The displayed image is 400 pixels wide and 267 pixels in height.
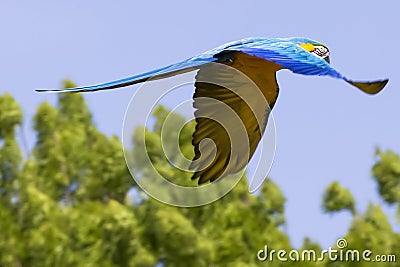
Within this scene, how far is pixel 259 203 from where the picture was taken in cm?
1391

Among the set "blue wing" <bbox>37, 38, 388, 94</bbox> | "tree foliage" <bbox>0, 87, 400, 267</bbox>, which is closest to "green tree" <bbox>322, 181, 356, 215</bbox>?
"tree foliage" <bbox>0, 87, 400, 267</bbox>

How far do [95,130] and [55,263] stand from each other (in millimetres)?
3979

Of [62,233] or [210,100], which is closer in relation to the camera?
[210,100]

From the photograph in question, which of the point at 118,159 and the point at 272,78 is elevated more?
the point at 272,78

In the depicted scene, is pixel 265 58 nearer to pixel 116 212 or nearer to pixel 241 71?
pixel 241 71

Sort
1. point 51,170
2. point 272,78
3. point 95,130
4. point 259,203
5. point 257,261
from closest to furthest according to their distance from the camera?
point 272,78 → point 257,261 → point 259,203 → point 51,170 → point 95,130

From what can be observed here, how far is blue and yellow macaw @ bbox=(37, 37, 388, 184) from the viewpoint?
5.05 meters

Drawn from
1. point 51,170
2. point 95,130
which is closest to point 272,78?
point 51,170

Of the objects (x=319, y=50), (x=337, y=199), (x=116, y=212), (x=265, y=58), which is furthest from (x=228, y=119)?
(x=116, y=212)

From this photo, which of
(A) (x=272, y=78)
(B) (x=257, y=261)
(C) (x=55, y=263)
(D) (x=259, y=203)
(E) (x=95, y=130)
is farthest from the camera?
(E) (x=95, y=130)

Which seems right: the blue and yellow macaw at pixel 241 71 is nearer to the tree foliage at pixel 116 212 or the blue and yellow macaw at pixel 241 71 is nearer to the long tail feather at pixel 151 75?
the long tail feather at pixel 151 75

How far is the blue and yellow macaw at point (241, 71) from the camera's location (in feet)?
16.6

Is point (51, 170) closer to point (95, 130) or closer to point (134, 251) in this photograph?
point (95, 130)

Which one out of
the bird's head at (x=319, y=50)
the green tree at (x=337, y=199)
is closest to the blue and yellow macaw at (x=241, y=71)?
the bird's head at (x=319, y=50)
